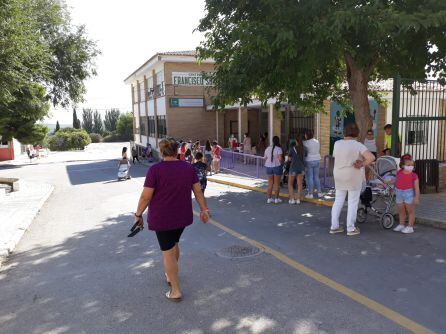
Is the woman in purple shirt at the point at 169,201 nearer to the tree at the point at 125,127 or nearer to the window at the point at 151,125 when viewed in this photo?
the window at the point at 151,125

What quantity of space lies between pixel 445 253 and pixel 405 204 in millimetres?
1326

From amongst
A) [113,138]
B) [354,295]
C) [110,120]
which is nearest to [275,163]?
[354,295]

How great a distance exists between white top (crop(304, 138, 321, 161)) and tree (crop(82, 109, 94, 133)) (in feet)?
236

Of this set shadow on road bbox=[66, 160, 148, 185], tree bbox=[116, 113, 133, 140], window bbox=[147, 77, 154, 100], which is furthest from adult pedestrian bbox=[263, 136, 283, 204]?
tree bbox=[116, 113, 133, 140]

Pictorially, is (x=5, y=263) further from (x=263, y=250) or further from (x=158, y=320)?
(x=263, y=250)

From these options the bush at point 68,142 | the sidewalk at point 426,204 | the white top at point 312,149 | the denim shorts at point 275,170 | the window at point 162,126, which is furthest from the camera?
the bush at point 68,142

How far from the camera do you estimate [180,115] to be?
2828 cm

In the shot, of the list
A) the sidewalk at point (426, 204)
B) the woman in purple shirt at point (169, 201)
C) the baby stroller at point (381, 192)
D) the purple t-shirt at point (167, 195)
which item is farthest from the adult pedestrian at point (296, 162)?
the purple t-shirt at point (167, 195)

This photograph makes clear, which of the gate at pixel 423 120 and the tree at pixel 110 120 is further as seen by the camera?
the tree at pixel 110 120

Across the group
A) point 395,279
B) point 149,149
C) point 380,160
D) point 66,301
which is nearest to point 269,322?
point 395,279

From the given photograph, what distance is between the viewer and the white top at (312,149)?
980 centimetres

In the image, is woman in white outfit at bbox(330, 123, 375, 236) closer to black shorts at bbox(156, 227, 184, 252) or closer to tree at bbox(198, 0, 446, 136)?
tree at bbox(198, 0, 446, 136)

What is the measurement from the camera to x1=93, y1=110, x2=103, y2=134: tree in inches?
3031

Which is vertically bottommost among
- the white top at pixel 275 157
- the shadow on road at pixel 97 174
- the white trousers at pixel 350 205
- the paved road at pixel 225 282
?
the shadow on road at pixel 97 174
